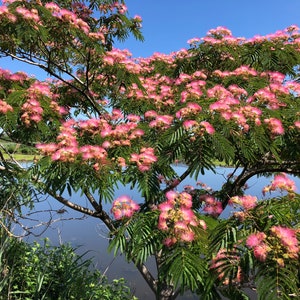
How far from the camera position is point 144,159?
3.34m

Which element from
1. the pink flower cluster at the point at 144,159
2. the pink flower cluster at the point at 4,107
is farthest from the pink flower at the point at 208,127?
the pink flower cluster at the point at 4,107

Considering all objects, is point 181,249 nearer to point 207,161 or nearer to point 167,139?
point 207,161

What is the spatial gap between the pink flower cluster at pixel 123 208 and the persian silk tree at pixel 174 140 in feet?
0.06

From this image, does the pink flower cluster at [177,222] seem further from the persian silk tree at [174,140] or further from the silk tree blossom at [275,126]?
the silk tree blossom at [275,126]

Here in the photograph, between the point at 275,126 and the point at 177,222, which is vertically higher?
the point at 275,126

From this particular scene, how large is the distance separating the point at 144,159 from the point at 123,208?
635mm

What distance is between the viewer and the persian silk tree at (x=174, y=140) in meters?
2.18

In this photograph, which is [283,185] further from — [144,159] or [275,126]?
[144,159]

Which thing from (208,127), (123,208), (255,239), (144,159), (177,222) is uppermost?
(208,127)

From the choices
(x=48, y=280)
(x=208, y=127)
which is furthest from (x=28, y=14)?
(x=48, y=280)

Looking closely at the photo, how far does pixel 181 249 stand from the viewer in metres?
2.21

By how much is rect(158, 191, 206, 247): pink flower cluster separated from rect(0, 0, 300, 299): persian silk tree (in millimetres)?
10

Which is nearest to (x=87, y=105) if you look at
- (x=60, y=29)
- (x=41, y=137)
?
(x=60, y=29)

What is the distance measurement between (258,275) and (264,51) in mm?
3914
